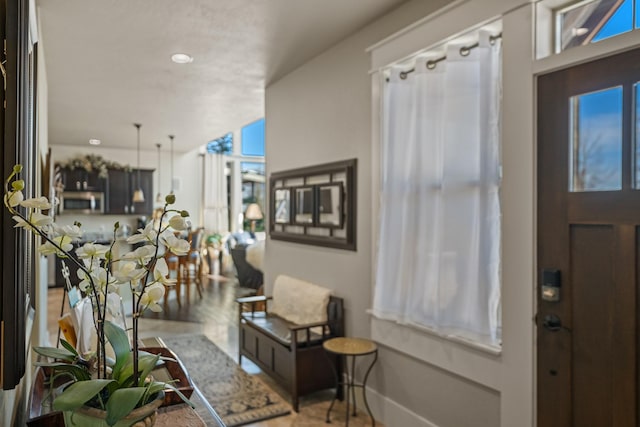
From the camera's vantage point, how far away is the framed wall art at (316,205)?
340 cm

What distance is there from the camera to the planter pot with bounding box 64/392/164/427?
38.9 inches

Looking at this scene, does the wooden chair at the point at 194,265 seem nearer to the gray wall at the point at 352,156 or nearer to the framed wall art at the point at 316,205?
the gray wall at the point at 352,156

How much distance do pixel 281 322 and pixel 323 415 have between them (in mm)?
923

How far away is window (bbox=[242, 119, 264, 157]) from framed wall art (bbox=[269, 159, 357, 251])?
691 cm

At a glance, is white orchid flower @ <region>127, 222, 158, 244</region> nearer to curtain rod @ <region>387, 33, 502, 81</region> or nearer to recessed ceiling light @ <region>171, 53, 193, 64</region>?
curtain rod @ <region>387, 33, 502, 81</region>

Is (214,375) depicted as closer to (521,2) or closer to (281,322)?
(281,322)

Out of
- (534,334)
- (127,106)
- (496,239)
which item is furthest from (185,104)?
(534,334)

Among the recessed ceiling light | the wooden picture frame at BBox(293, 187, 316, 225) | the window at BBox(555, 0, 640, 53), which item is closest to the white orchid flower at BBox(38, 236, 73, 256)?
the window at BBox(555, 0, 640, 53)

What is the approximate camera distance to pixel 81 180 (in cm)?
866

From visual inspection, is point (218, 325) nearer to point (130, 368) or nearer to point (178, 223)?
point (130, 368)

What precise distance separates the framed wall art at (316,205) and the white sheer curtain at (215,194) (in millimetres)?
6209

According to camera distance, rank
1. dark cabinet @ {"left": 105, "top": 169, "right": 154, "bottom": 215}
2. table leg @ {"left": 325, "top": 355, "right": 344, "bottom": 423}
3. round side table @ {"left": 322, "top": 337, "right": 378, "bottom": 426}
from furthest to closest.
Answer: dark cabinet @ {"left": 105, "top": 169, "right": 154, "bottom": 215} → table leg @ {"left": 325, "top": 355, "right": 344, "bottom": 423} → round side table @ {"left": 322, "top": 337, "right": 378, "bottom": 426}

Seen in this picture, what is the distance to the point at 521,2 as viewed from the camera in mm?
2104

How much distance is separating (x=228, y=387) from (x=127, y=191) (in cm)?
664
